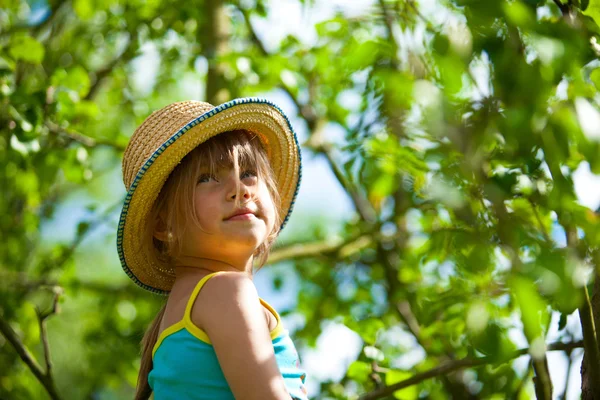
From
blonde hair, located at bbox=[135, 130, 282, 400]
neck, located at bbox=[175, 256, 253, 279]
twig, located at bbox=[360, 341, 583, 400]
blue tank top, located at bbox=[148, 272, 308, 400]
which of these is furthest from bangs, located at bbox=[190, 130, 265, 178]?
twig, located at bbox=[360, 341, 583, 400]

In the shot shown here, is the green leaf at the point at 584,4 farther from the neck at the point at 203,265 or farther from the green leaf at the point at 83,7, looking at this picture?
the green leaf at the point at 83,7

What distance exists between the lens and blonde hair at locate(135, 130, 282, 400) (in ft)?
6.19

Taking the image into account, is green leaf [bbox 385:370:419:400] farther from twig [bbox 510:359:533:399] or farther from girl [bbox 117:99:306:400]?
girl [bbox 117:99:306:400]

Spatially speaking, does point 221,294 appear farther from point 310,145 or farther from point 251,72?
point 310,145

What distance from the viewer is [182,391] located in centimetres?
166

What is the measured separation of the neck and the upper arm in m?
0.19

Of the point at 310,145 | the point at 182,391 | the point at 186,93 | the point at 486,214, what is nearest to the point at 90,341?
the point at 310,145

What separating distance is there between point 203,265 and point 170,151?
280 mm

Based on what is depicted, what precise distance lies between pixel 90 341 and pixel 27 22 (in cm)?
211

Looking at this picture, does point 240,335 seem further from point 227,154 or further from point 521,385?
point 521,385

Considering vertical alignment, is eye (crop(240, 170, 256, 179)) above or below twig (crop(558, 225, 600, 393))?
above

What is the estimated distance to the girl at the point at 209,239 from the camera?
161 cm

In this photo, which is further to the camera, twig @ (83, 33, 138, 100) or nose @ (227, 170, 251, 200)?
twig @ (83, 33, 138, 100)

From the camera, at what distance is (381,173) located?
9.15ft
